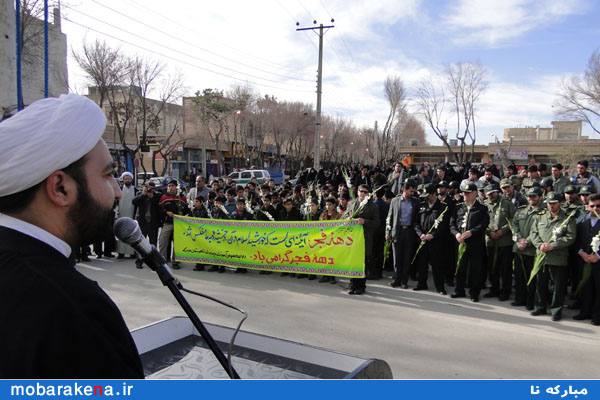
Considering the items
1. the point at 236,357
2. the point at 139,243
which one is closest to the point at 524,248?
the point at 236,357

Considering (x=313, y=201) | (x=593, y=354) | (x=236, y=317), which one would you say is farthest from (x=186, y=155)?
(x=593, y=354)

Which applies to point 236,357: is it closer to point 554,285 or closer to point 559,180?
point 554,285

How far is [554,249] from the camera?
5.91m

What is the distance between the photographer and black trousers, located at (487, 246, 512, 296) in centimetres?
689

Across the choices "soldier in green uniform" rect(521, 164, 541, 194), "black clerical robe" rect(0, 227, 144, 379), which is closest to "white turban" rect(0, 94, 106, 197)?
"black clerical robe" rect(0, 227, 144, 379)

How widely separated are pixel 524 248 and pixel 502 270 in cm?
72

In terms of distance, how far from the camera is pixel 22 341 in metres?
0.84

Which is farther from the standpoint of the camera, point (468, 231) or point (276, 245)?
point (276, 245)

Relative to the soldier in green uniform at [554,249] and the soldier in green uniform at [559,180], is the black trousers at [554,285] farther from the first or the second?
the soldier in green uniform at [559,180]

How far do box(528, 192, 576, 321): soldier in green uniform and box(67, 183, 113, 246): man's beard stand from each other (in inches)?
251

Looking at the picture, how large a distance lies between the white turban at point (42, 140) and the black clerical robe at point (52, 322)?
0.51ft

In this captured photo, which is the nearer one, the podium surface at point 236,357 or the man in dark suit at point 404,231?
the podium surface at point 236,357

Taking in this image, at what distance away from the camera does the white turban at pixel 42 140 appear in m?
1.02

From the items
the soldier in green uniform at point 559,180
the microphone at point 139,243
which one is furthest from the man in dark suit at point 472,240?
the microphone at point 139,243
